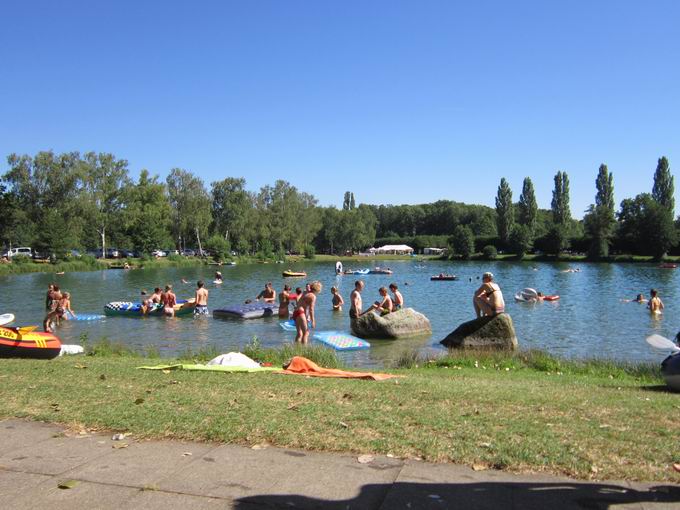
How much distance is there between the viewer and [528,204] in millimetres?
109812

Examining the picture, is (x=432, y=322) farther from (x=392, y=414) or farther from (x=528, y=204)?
(x=528, y=204)

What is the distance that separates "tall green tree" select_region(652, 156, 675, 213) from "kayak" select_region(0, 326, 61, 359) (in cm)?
10041

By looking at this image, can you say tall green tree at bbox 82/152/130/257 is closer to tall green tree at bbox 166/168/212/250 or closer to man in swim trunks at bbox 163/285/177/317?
tall green tree at bbox 166/168/212/250

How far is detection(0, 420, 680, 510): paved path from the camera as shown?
3.94 meters

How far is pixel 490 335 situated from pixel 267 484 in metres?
12.7

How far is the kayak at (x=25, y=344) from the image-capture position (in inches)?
442

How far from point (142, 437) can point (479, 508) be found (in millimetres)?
3284

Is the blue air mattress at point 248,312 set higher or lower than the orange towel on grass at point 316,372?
lower

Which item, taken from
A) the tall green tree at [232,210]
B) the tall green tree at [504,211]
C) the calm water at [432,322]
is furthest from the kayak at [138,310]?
the tall green tree at [504,211]

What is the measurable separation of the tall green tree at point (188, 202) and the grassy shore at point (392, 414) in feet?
280

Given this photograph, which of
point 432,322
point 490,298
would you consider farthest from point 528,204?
point 490,298

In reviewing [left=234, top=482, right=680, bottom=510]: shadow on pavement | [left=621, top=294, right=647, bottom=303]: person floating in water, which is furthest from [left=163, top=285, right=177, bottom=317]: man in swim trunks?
[left=621, top=294, right=647, bottom=303]: person floating in water

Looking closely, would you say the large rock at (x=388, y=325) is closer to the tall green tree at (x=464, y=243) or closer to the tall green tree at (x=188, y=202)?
the tall green tree at (x=188, y=202)

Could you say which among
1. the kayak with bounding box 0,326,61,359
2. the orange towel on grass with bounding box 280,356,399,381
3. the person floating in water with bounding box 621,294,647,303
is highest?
the kayak with bounding box 0,326,61,359
